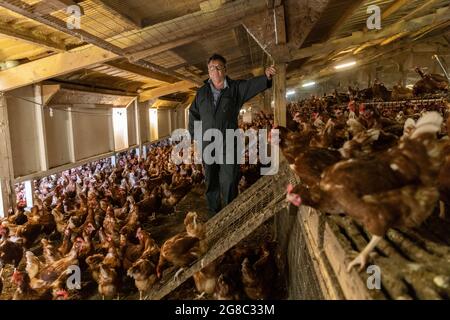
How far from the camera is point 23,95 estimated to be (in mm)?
4613

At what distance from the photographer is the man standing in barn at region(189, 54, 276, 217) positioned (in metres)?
3.15

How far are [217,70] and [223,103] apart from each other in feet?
1.11

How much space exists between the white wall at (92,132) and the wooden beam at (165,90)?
3.98 ft

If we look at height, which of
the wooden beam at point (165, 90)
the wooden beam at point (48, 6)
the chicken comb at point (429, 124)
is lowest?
the chicken comb at point (429, 124)

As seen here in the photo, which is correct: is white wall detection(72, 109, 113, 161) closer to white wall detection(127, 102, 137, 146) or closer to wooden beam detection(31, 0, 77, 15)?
white wall detection(127, 102, 137, 146)

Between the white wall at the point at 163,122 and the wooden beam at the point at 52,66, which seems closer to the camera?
the wooden beam at the point at 52,66

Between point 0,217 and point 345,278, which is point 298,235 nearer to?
point 345,278

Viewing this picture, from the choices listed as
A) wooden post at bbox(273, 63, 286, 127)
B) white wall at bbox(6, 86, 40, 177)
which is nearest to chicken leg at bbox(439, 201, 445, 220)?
wooden post at bbox(273, 63, 286, 127)

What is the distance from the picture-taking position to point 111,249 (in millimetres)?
2979

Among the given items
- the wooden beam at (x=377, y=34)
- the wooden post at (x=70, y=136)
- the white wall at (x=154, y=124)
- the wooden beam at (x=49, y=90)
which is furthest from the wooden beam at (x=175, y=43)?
the white wall at (x=154, y=124)

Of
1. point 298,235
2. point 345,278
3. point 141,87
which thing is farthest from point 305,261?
point 141,87

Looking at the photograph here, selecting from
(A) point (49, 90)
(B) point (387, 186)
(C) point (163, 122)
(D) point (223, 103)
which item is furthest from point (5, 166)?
(C) point (163, 122)

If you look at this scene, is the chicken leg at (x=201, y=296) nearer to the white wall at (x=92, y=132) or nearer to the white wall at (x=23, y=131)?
the white wall at (x=23, y=131)

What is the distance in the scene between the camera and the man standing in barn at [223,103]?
315 cm
